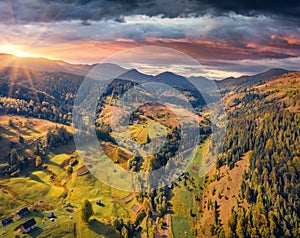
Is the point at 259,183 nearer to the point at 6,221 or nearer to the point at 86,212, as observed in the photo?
the point at 86,212

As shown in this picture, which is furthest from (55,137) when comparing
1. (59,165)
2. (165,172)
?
(165,172)

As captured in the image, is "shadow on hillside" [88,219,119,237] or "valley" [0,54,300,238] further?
"valley" [0,54,300,238]

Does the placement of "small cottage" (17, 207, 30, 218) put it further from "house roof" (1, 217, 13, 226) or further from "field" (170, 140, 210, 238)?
"field" (170, 140, 210, 238)

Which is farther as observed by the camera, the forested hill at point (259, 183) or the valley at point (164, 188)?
the forested hill at point (259, 183)

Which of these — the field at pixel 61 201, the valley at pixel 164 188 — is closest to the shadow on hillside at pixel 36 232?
the field at pixel 61 201

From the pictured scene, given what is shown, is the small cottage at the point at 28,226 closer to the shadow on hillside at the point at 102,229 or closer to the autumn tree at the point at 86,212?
the autumn tree at the point at 86,212

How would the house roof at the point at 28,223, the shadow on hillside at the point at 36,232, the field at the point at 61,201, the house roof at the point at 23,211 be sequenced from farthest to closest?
the house roof at the point at 23,211, the field at the point at 61,201, the house roof at the point at 28,223, the shadow on hillside at the point at 36,232

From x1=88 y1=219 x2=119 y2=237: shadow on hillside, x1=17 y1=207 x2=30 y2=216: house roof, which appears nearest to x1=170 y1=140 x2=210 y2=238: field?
x1=88 y1=219 x2=119 y2=237: shadow on hillside

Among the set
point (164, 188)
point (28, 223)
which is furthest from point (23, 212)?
point (164, 188)

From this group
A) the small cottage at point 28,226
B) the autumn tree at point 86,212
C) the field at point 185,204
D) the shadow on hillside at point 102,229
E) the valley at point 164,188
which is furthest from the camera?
the field at point 185,204
